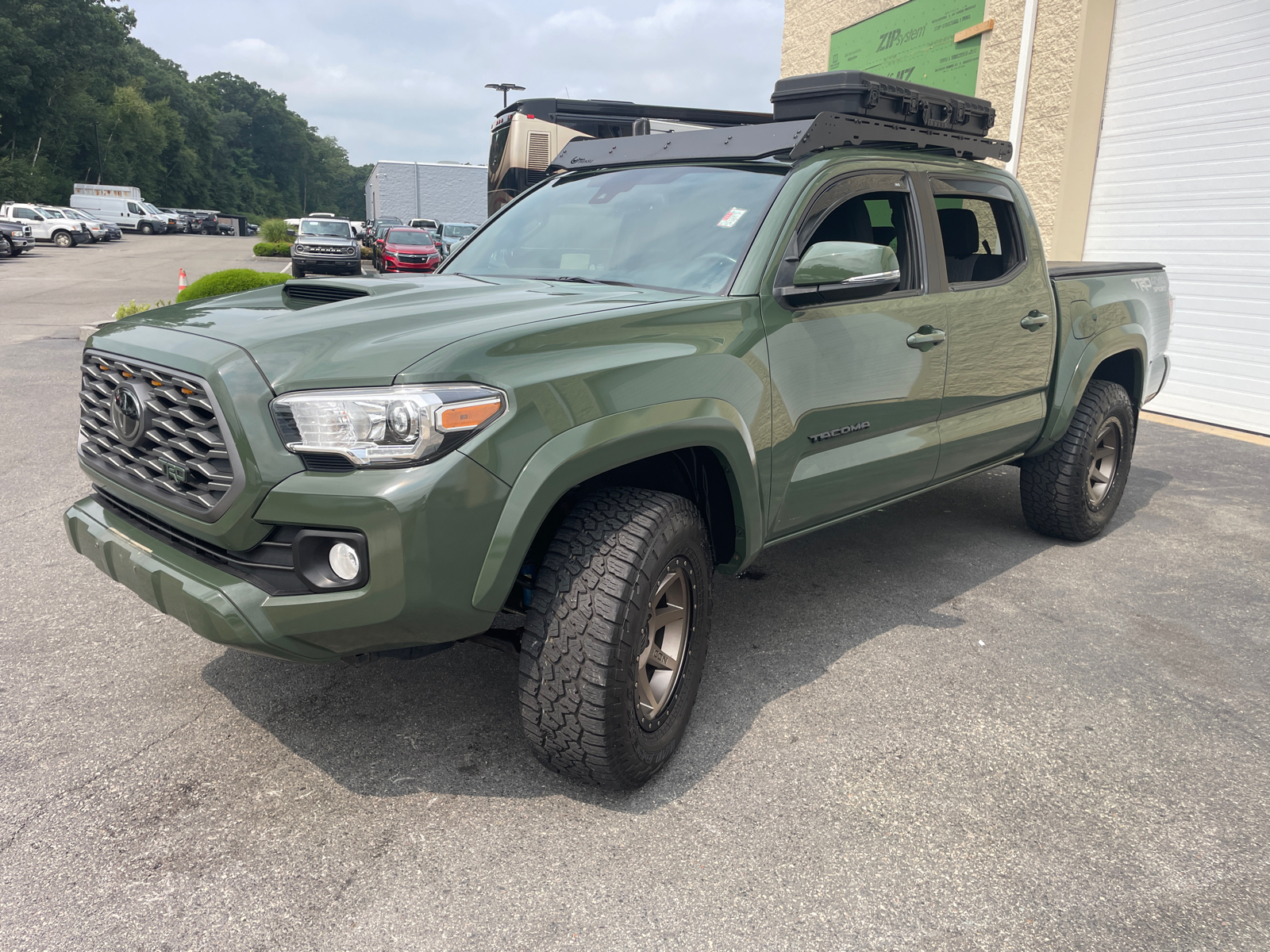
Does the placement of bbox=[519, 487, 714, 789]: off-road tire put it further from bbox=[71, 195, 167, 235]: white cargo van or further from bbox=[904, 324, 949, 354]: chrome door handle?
bbox=[71, 195, 167, 235]: white cargo van

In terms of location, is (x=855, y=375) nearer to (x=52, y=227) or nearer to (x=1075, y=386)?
(x=1075, y=386)

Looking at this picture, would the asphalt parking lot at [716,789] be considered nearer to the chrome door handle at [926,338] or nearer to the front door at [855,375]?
the front door at [855,375]

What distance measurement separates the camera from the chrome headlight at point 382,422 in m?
2.18

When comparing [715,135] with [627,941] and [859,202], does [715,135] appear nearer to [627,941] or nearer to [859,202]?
[859,202]

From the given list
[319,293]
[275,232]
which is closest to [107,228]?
[275,232]

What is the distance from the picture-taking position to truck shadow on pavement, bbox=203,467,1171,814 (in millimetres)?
2746

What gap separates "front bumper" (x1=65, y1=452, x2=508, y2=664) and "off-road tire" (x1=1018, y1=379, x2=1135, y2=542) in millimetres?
3558

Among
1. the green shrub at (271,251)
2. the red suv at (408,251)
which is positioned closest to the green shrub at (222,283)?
the red suv at (408,251)

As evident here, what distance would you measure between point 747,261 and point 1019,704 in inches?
71.2

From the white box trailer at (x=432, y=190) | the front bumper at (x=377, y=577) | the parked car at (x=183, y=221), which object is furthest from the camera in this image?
the parked car at (x=183, y=221)

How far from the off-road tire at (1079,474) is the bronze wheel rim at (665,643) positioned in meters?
2.82

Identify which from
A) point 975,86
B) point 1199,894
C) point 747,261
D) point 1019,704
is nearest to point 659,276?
point 747,261

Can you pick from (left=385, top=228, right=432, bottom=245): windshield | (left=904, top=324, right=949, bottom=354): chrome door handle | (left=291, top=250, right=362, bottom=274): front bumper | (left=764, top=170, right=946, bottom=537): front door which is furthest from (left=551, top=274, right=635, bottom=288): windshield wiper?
(left=291, top=250, right=362, bottom=274): front bumper

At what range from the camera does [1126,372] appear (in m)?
5.30
